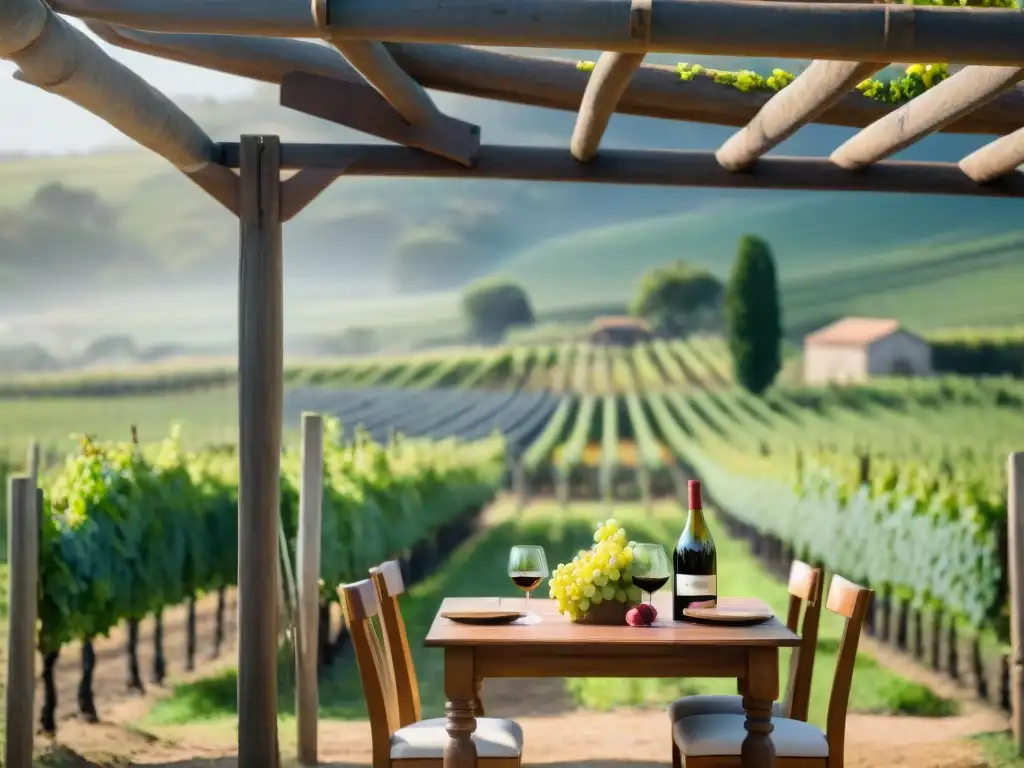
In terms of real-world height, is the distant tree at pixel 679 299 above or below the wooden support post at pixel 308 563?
above

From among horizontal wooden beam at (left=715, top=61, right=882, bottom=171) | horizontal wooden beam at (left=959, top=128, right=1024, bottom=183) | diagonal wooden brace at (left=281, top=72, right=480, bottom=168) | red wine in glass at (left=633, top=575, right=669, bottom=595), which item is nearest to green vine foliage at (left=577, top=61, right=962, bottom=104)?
horizontal wooden beam at (left=715, top=61, right=882, bottom=171)

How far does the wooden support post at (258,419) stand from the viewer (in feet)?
11.0

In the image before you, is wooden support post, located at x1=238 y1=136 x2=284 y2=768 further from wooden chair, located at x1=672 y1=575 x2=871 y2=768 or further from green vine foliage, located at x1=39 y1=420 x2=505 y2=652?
wooden chair, located at x1=672 y1=575 x2=871 y2=768

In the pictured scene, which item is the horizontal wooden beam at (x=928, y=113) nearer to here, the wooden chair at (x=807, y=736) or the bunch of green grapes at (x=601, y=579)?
the wooden chair at (x=807, y=736)

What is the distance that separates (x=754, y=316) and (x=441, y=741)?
708cm

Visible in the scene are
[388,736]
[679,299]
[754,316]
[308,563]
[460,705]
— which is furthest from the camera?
[679,299]

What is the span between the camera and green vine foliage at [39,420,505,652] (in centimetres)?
423

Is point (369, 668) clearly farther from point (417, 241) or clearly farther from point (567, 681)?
point (417, 241)

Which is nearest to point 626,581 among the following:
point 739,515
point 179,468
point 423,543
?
point 179,468

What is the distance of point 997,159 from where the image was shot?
3.53 meters

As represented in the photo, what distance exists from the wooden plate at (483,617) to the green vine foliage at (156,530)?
6.50 ft

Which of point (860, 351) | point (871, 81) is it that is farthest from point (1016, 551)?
point (860, 351)

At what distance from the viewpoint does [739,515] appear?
8.93m

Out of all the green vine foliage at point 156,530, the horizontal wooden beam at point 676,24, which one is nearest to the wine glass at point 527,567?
the horizontal wooden beam at point 676,24
